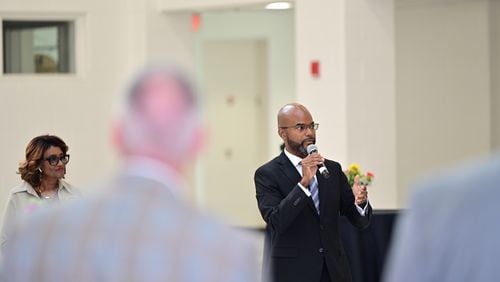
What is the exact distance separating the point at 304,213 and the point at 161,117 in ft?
13.2

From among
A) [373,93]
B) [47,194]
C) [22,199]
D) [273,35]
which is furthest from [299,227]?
[273,35]

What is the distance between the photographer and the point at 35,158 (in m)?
7.25

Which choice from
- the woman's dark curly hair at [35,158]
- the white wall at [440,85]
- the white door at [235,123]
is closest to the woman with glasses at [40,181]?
the woman's dark curly hair at [35,158]

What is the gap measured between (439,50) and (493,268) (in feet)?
38.4

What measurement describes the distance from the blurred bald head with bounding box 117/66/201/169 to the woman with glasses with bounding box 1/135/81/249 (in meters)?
4.71

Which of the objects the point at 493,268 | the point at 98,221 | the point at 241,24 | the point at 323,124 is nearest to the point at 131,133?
the point at 98,221

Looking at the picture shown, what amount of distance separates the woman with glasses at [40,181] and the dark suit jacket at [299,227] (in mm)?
1370

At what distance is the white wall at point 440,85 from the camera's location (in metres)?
13.6

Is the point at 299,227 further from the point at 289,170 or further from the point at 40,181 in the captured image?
the point at 40,181

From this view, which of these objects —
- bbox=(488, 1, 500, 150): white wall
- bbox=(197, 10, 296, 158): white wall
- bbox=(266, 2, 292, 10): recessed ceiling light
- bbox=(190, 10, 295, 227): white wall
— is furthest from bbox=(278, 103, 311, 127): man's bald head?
bbox=(197, 10, 296, 158): white wall

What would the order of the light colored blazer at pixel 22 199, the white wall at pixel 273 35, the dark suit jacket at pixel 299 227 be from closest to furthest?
the dark suit jacket at pixel 299 227
the light colored blazer at pixel 22 199
the white wall at pixel 273 35

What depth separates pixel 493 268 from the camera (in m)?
2.30

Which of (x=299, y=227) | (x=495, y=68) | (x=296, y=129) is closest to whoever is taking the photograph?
(x=299, y=227)

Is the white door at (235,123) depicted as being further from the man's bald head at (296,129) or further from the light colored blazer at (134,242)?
the light colored blazer at (134,242)
